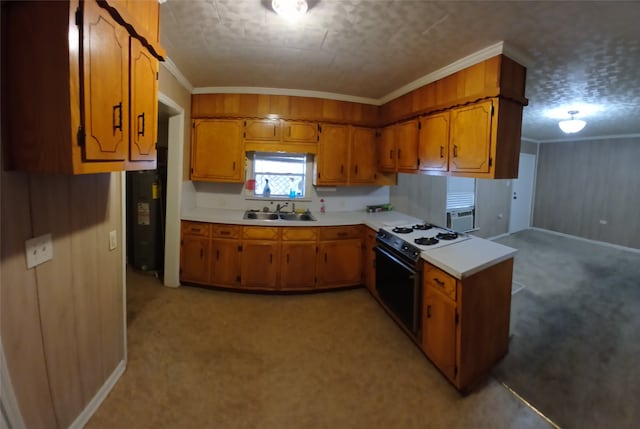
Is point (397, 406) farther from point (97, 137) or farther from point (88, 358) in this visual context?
point (97, 137)

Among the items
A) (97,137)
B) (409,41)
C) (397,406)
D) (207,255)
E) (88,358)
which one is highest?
(409,41)

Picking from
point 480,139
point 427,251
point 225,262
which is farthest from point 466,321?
point 225,262

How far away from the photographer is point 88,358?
1695mm

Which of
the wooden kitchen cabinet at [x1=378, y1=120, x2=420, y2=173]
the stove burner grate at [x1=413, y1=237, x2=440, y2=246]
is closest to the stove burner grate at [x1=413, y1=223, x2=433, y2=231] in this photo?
the stove burner grate at [x1=413, y1=237, x2=440, y2=246]

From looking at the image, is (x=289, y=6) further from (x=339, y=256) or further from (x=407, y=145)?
(x=339, y=256)

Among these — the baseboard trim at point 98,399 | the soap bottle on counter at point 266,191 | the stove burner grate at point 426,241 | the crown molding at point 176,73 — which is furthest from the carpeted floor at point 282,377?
the crown molding at point 176,73

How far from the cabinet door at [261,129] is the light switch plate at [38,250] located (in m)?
2.45

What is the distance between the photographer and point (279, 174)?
3.96m

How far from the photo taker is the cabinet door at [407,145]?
3131mm

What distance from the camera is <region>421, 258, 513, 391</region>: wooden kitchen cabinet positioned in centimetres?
197

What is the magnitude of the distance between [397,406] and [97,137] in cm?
220

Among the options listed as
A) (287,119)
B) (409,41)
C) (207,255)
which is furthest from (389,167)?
(207,255)

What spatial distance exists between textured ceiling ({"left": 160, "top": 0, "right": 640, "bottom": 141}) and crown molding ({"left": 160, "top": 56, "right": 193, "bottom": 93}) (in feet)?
0.16

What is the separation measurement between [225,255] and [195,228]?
1.55 feet
